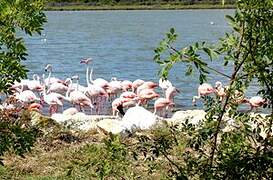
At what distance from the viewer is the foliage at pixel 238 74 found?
2705 millimetres

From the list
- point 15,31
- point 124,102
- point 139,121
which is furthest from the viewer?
point 124,102

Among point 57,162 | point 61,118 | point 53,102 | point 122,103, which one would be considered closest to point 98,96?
point 53,102

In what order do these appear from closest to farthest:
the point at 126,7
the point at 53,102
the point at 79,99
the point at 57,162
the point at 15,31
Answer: the point at 15,31 → the point at 57,162 → the point at 53,102 → the point at 79,99 → the point at 126,7

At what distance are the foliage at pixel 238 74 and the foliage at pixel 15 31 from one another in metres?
0.67

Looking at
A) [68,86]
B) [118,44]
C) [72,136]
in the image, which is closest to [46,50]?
[118,44]

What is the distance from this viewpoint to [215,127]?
2.93 metres

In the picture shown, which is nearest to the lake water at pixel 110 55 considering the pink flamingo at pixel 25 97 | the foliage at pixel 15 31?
the pink flamingo at pixel 25 97

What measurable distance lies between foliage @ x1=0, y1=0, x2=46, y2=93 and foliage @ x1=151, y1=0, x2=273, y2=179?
2.19 feet

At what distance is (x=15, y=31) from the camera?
122 inches

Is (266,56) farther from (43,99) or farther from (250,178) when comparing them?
(43,99)

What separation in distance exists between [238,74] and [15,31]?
3.55ft

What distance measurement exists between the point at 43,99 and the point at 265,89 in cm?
1007

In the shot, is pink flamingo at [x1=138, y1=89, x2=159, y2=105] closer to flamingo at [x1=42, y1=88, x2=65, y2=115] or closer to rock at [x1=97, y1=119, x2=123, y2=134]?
flamingo at [x1=42, y1=88, x2=65, y2=115]

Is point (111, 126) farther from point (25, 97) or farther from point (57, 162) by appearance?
point (25, 97)
